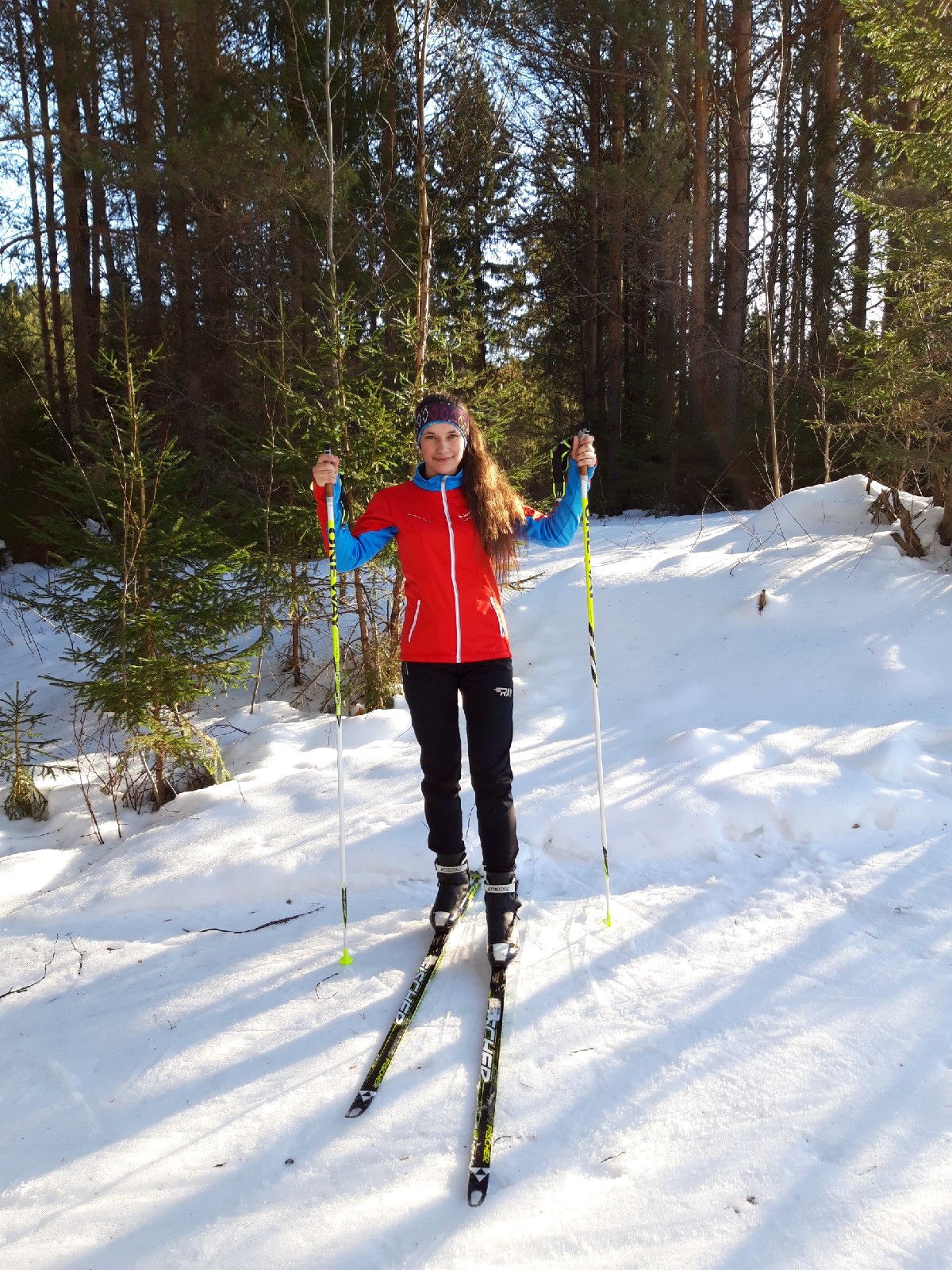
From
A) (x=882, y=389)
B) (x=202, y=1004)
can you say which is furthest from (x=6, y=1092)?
(x=882, y=389)

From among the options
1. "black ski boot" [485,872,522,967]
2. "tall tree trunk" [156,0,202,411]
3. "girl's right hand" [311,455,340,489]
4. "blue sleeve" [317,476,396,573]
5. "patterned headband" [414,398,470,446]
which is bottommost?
"black ski boot" [485,872,522,967]

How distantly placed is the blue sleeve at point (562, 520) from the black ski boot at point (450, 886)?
1384mm

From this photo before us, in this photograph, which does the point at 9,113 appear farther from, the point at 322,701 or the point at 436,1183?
the point at 436,1183

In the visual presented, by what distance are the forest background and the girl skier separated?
2483 mm

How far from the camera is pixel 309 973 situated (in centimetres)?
301

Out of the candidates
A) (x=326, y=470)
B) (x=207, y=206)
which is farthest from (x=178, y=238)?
(x=326, y=470)

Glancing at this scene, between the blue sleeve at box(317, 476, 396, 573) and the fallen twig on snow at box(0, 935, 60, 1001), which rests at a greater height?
the blue sleeve at box(317, 476, 396, 573)

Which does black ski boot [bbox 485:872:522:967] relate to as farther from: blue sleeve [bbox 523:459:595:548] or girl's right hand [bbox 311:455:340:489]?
girl's right hand [bbox 311:455:340:489]

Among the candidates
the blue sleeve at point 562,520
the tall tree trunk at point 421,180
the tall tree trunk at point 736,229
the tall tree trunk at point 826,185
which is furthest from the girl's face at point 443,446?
the tall tree trunk at point 826,185

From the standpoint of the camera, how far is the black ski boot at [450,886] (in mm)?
3211

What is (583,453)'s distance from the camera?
10.7ft

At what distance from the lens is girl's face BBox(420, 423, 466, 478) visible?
3125 mm

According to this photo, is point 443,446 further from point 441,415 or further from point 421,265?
Answer: point 421,265

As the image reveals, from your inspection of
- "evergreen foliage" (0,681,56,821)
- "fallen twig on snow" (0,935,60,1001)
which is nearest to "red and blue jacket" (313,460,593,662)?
"fallen twig on snow" (0,935,60,1001)
